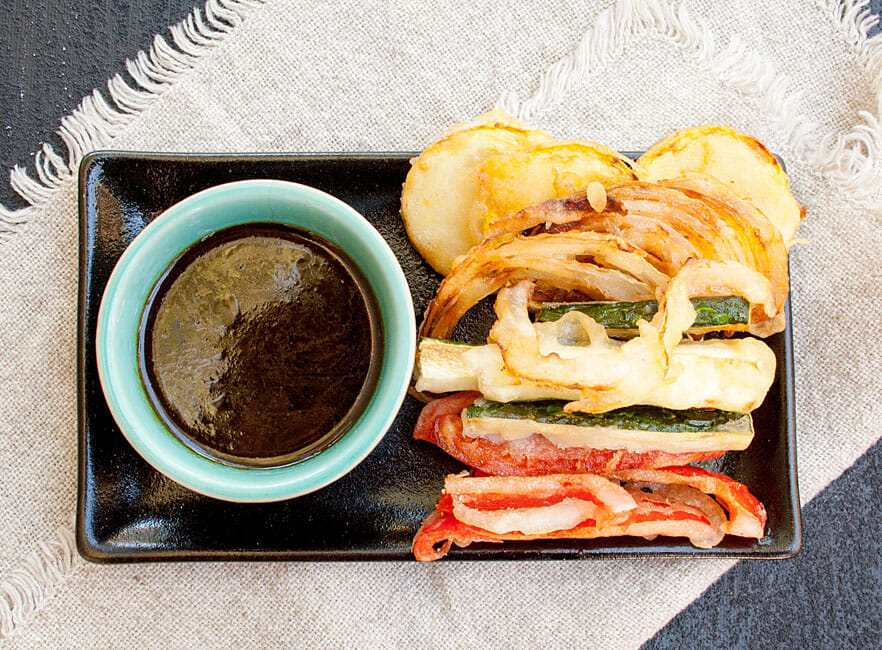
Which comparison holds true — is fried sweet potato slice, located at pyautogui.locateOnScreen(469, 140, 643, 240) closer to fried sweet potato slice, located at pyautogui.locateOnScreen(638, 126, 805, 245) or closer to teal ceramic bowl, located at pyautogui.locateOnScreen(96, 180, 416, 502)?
fried sweet potato slice, located at pyautogui.locateOnScreen(638, 126, 805, 245)

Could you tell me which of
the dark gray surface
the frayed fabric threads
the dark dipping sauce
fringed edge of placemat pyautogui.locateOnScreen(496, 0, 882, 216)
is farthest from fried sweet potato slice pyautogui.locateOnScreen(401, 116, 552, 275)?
the frayed fabric threads

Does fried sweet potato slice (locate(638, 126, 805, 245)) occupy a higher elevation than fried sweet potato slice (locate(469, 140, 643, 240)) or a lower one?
lower

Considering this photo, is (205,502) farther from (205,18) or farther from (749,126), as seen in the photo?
(749,126)

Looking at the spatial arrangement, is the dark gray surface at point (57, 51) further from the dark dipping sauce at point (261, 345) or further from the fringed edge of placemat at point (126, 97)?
the dark dipping sauce at point (261, 345)

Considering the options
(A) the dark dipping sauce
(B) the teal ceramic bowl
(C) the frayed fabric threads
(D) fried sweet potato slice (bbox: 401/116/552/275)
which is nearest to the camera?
(B) the teal ceramic bowl

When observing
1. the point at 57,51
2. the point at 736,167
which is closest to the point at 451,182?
the point at 736,167

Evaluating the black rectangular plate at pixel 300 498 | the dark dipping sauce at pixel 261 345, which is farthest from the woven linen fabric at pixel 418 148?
the dark dipping sauce at pixel 261 345
